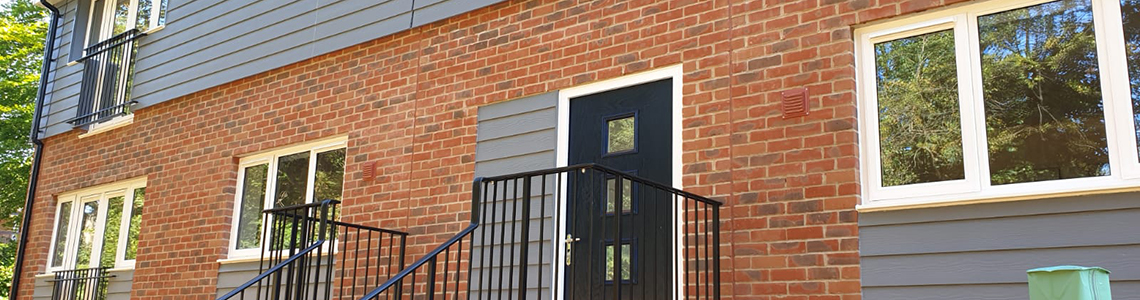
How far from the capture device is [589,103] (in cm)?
552

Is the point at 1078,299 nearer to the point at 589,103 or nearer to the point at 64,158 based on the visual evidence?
the point at 589,103

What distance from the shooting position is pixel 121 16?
9.64m

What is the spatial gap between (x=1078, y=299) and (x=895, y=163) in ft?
6.50

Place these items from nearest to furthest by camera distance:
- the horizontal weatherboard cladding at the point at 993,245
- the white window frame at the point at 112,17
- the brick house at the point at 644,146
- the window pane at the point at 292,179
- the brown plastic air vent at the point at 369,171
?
the horizontal weatherboard cladding at the point at 993,245
the brick house at the point at 644,146
the brown plastic air vent at the point at 369,171
the window pane at the point at 292,179
the white window frame at the point at 112,17

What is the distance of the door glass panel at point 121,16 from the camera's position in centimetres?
950

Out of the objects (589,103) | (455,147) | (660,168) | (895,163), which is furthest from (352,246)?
(895,163)

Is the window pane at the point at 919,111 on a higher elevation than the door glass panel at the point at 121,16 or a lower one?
lower

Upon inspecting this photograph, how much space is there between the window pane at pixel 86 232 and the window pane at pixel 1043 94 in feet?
26.4

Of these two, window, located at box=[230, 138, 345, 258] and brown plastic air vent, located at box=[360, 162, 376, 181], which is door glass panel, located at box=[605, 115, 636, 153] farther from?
window, located at box=[230, 138, 345, 258]

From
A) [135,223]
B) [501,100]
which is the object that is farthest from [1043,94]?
[135,223]

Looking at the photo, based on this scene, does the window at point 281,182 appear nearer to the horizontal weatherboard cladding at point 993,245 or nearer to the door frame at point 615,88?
the door frame at point 615,88

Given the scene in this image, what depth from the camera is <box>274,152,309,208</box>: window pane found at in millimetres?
7180

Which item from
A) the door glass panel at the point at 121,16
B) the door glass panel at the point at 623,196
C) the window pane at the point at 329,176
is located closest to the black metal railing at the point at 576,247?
the door glass panel at the point at 623,196

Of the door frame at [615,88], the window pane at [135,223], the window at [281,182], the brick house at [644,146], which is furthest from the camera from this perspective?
the window pane at [135,223]
